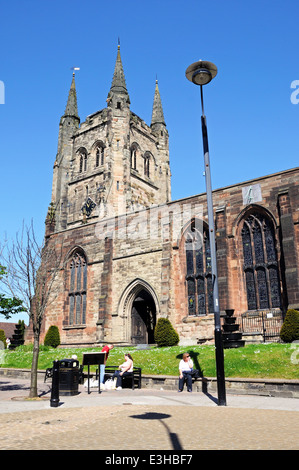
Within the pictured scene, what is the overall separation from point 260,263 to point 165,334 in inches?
253

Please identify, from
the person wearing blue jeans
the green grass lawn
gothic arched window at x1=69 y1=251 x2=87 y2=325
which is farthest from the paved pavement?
gothic arched window at x1=69 y1=251 x2=87 y2=325

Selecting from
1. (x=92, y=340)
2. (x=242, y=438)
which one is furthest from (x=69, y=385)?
(x=92, y=340)

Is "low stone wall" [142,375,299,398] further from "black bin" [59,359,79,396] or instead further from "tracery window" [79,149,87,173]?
"tracery window" [79,149,87,173]

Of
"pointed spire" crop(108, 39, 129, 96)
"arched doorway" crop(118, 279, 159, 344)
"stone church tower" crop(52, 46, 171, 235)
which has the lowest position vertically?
"arched doorway" crop(118, 279, 159, 344)

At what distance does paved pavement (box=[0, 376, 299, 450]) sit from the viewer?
536 centimetres

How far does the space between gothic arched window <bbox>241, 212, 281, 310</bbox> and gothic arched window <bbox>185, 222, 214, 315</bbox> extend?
88.2 inches

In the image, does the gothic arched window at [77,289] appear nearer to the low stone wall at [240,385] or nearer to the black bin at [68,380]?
the low stone wall at [240,385]

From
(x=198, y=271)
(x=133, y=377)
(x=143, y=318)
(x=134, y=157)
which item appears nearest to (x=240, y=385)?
(x=133, y=377)

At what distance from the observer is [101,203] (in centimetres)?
3938

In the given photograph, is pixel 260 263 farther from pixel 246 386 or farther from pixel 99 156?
pixel 99 156

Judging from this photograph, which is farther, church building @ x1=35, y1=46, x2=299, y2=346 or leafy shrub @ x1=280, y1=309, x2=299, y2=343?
church building @ x1=35, y1=46, x2=299, y2=346
